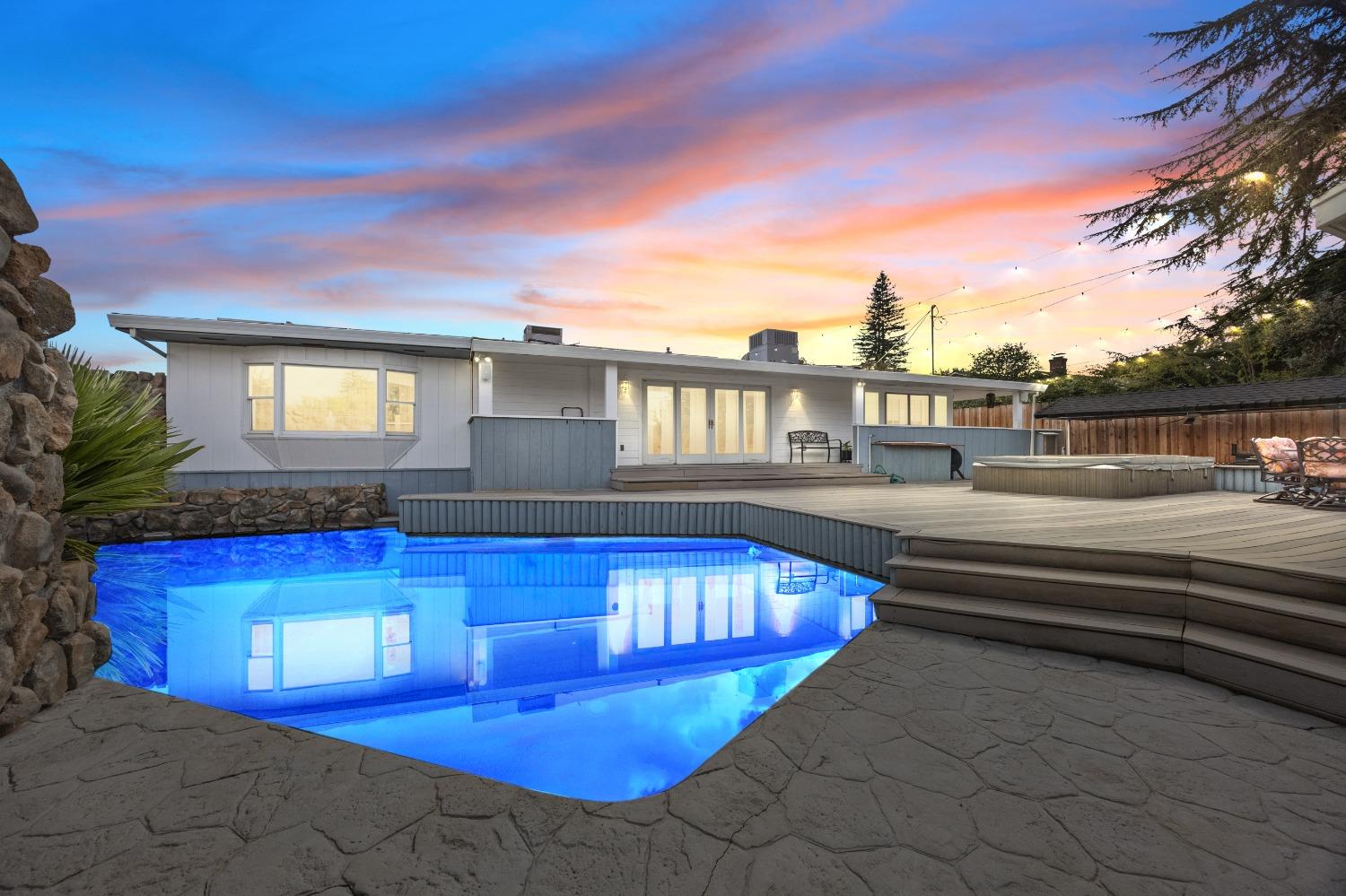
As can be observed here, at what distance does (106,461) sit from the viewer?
3.05 meters

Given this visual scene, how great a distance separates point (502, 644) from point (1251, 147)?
16.5 metres

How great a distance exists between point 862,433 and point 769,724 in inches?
407

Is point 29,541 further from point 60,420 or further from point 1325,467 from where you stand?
point 1325,467

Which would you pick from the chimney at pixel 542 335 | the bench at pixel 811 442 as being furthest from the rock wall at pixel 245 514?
the bench at pixel 811 442

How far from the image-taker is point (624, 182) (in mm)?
10492

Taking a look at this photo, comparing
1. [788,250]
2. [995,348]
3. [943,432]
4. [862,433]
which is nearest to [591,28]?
[788,250]

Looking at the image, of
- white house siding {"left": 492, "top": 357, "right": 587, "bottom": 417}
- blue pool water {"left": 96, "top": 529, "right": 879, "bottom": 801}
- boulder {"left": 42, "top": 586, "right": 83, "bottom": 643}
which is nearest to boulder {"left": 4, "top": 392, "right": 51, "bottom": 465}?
boulder {"left": 42, "top": 586, "right": 83, "bottom": 643}

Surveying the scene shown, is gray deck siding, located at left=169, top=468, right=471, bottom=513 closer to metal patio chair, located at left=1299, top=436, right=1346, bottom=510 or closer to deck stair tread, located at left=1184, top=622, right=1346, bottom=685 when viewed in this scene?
deck stair tread, located at left=1184, top=622, right=1346, bottom=685

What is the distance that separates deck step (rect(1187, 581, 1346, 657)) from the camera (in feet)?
8.21

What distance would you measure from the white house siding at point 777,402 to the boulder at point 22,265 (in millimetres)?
8740

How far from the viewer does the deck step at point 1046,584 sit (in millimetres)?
3113

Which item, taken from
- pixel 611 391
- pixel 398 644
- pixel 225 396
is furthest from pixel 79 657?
pixel 611 391

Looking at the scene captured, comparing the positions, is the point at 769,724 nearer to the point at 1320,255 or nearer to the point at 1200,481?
the point at 1200,481

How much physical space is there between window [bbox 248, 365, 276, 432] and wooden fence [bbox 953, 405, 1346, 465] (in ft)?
61.3
